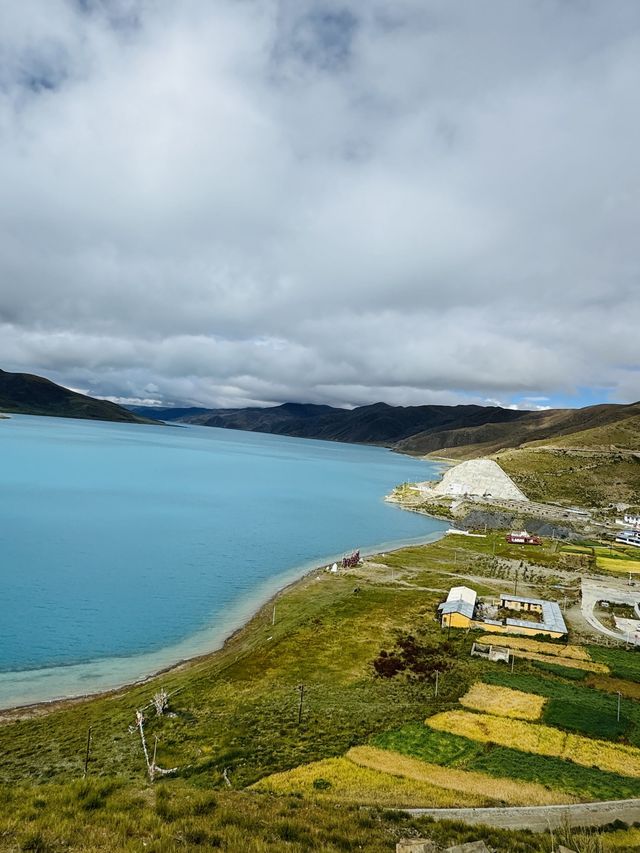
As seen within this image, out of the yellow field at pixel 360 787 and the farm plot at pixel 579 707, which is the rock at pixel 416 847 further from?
the farm plot at pixel 579 707

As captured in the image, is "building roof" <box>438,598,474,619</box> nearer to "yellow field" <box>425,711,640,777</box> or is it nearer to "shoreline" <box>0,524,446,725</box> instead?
"yellow field" <box>425,711,640,777</box>

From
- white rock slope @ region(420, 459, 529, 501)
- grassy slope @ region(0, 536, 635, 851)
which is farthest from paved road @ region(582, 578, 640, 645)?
white rock slope @ region(420, 459, 529, 501)

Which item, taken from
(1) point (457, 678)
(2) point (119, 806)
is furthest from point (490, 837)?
(1) point (457, 678)

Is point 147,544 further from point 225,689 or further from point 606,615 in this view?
point 606,615

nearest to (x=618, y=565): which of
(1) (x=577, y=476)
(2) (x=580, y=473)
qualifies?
(1) (x=577, y=476)

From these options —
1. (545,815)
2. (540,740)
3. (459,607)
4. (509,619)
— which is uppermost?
(545,815)

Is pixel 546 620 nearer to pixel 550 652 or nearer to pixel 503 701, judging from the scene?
pixel 550 652
